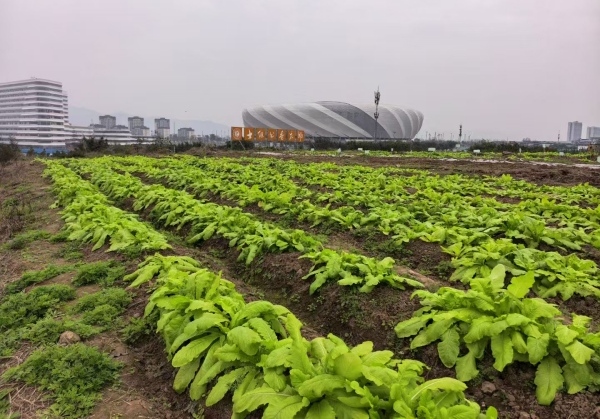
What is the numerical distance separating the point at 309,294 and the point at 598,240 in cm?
515

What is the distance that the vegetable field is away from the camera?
10.1ft

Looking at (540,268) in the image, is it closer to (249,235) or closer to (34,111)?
(249,235)

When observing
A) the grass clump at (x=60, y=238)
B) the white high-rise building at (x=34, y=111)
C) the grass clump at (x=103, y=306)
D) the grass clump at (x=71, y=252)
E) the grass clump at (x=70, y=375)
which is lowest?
the grass clump at (x=70, y=375)

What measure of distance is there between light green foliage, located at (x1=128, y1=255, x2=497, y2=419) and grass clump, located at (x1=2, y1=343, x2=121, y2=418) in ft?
2.03

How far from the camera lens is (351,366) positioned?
2.94 m

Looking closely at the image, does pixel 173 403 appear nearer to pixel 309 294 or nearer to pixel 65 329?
pixel 65 329

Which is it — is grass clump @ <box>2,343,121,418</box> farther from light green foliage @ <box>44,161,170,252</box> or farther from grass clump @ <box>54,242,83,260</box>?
grass clump @ <box>54,242,83,260</box>

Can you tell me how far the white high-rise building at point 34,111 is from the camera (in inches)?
3893

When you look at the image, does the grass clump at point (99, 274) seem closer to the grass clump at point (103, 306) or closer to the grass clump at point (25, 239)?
the grass clump at point (103, 306)

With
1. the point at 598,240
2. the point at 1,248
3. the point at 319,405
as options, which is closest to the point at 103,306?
the point at 319,405

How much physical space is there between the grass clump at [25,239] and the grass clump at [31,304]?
338 cm

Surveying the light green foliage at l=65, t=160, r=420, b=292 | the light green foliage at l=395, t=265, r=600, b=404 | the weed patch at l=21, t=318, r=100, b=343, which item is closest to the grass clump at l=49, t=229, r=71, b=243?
the light green foliage at l=65, t=160, r=420, b=292

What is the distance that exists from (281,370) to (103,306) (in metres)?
3.12

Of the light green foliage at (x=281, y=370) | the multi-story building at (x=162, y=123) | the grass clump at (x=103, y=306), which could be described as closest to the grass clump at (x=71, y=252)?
the grass clump at (x=103, y=306)
